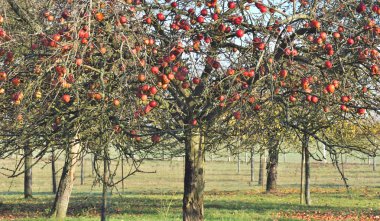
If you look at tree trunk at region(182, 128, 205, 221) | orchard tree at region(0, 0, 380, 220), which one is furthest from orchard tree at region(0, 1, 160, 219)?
tree trunk at region(182, 128, 205, 221)

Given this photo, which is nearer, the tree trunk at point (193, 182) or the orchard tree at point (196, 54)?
the orchard tree at point (196, 54)

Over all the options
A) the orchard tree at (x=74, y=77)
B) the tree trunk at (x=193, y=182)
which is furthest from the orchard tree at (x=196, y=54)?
the tree trunk at (x=193, y=182)

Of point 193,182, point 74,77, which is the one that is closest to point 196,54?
point 74,77

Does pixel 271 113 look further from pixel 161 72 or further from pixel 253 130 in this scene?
pixel 161 72

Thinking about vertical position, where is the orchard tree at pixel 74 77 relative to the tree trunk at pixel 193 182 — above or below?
above

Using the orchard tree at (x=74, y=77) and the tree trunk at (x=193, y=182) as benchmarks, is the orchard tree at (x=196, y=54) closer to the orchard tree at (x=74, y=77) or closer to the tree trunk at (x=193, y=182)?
the orchard tree at (x=74, y=77)

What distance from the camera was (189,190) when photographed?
29.3 ft

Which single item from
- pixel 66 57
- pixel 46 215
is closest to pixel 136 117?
pixel 66 57

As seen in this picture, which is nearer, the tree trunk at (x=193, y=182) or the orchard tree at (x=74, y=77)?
the orchard tree at (x=74, y=77)

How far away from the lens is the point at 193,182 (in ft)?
29.3

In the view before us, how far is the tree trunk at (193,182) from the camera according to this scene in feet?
29.0

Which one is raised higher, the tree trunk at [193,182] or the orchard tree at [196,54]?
the orchard tree at [196,54]

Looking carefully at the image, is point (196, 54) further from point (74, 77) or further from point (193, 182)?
point (193, 182)

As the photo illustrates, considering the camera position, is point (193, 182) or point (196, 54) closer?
point (196, 54)
